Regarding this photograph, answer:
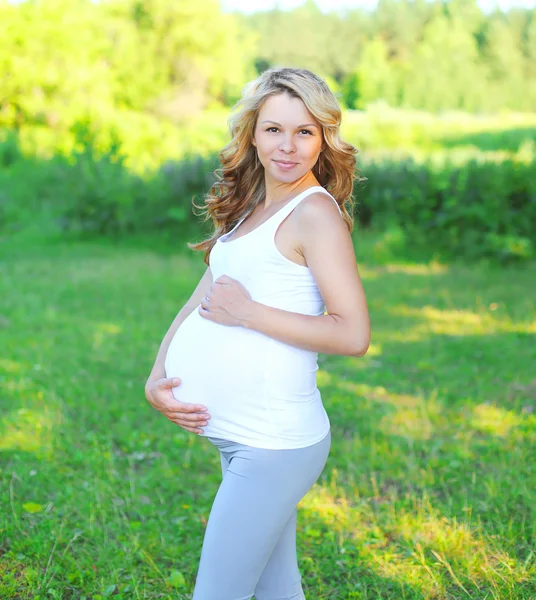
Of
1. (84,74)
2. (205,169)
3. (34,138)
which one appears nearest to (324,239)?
(205,169)

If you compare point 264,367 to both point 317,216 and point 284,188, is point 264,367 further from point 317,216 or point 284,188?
point 284,188

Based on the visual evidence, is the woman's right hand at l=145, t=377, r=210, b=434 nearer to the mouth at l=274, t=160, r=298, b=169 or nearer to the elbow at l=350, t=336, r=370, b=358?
the elbow at l=350, t=336, r=370, b=358

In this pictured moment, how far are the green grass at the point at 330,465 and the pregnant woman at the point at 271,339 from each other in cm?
124

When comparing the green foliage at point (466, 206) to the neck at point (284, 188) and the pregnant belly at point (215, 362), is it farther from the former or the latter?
the pregnant belly at point (215, 362)

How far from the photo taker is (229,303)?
195cm

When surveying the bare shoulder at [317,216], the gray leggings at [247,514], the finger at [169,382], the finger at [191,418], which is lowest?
the gray leggings at [247,514]

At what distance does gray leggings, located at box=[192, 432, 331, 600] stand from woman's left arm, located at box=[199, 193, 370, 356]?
295 mm

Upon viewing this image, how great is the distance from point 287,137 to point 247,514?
98 centimetres

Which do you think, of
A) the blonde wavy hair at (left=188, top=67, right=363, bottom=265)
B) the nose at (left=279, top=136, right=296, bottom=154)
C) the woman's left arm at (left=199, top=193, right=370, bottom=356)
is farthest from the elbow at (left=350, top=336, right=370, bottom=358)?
the nose at (left=279, top=136, right=296, bottom=154)

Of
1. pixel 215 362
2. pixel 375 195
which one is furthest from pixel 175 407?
pixel 375 195

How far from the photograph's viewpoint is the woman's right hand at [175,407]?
6.62 feet

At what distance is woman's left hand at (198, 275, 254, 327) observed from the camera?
1920 millimetres

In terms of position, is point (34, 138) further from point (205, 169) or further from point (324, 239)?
point (324, 239)

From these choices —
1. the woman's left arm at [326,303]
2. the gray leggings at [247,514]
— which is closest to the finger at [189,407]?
the gray leggings at [247,514]
